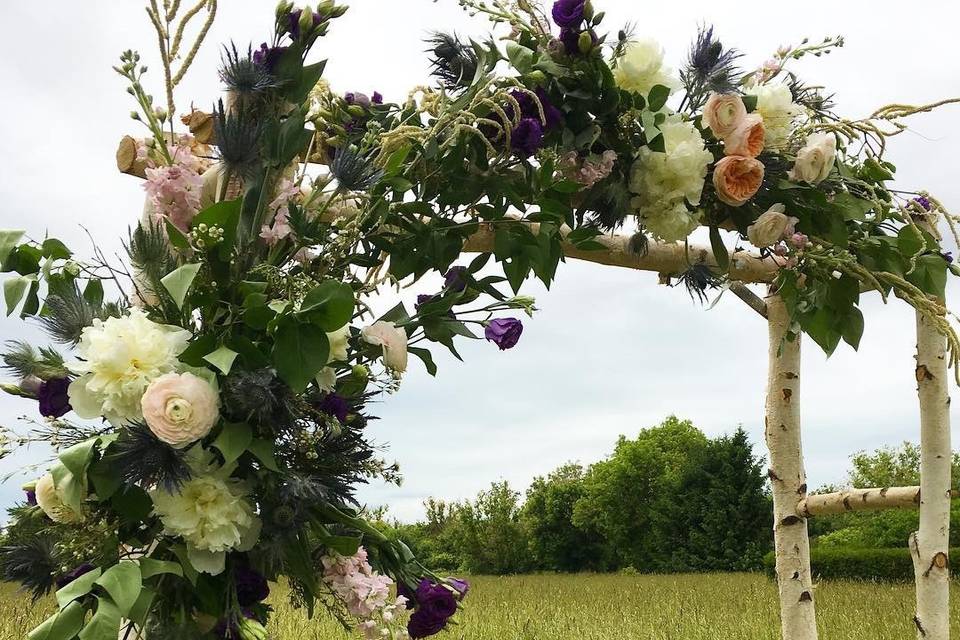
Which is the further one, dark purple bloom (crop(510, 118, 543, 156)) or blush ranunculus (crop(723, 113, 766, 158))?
blush ranunculus (crop(723, 113, 766, 158))

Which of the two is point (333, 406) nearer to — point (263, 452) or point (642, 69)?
point (263, 452)

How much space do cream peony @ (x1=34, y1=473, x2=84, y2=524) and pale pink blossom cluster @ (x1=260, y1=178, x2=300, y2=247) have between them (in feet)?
1.74

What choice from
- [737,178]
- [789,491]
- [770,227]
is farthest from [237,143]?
[789,491]

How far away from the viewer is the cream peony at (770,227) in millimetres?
1962

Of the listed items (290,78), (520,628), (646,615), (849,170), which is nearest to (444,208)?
(290,78)

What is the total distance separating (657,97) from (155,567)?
4.37ft

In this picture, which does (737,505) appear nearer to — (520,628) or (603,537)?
(603,537)

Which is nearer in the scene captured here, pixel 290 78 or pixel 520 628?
pixel 290 78

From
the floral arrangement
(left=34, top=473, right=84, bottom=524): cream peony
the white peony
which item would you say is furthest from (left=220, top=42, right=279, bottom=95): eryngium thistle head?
the white peony

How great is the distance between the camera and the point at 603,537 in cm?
1498

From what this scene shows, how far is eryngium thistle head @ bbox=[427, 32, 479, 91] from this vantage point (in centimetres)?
181

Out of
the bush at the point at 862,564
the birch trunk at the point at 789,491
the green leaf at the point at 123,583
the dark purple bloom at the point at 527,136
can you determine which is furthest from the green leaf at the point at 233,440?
the bush at the point at 862,564

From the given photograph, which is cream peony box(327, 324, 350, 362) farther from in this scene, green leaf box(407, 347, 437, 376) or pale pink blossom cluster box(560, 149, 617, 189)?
pale pink blossom cluster box(560, 149, 617, 189)

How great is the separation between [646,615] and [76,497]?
516cm
